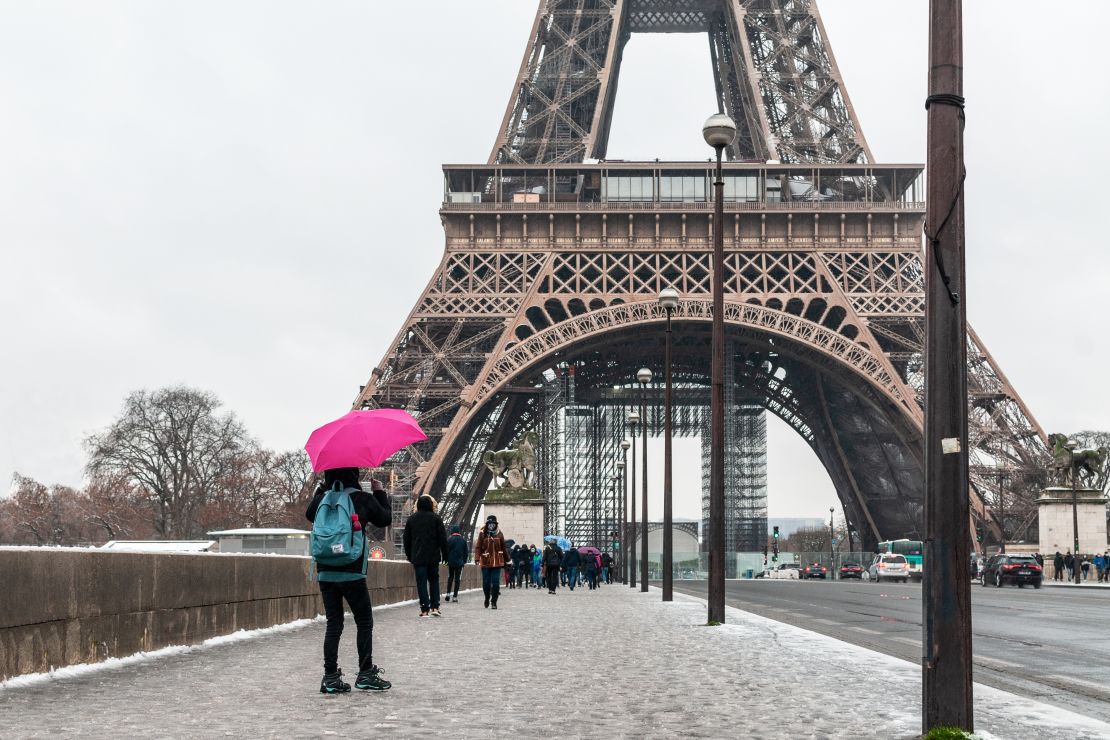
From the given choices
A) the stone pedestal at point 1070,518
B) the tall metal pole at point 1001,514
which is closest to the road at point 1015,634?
the stone pedestal at point 1070,518

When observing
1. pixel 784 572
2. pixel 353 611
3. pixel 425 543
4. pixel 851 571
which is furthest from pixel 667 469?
pixel 784 572

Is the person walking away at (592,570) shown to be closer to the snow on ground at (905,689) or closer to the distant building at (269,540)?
the distant building at (269,540)

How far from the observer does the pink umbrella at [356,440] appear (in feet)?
30.7

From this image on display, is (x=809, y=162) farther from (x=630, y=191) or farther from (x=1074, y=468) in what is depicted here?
(x=1074, y=468)

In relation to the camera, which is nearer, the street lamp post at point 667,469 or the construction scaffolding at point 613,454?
the street lamp post at point 667,469

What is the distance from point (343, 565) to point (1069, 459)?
151 feet

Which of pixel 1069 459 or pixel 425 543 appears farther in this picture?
pixel 1069 459

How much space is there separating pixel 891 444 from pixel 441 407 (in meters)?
23.8

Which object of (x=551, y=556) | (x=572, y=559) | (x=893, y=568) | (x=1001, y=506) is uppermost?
(x=1001, y=506)

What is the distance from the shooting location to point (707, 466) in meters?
87.1

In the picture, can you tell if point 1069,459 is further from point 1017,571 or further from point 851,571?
point 851,571

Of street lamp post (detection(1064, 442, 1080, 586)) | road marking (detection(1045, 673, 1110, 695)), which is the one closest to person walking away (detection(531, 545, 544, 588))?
street lamp post (detection(1064, 442, 1080, 586))

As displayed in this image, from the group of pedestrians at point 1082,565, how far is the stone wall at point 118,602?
129 ft

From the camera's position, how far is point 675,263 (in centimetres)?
5759
